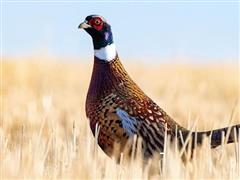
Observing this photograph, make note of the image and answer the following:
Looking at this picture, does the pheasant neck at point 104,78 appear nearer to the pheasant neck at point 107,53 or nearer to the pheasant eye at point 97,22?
the pheasant neck at point 107,53

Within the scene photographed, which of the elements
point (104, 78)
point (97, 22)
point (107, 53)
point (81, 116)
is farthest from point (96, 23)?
point (81, 116)

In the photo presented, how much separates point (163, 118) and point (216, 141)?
18.7 inches

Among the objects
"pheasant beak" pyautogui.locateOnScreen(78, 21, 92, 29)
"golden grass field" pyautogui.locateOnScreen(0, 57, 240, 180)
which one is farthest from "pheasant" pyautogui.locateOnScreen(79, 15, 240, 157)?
"golden grass field" pyautogui.locateOnScreen(0, 57, 240, 180)

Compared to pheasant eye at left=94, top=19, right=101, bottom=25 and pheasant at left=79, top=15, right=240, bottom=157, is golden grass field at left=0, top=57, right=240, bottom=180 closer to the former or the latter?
pheasant at left=79, top=15, right=240, bottom=157

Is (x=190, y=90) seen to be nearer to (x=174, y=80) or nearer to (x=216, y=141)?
(x=174, y=80)

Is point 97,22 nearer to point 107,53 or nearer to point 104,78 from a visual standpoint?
point 107,53

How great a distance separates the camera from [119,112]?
6547 millimetres

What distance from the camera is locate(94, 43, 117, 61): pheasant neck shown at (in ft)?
22.5

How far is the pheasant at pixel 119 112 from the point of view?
21.3ft

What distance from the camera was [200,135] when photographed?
21.6 ft

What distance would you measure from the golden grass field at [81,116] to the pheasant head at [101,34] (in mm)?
585

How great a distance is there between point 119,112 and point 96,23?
0.72 metres

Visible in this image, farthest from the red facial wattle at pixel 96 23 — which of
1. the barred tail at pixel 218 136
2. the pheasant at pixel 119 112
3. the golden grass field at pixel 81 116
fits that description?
the barred tail at pixel 218 136

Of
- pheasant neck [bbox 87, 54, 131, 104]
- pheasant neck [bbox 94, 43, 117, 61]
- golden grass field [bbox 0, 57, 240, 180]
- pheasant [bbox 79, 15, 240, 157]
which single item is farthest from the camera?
pheasant neck [bbox 94, 43, 117, 61]
